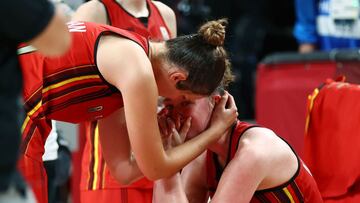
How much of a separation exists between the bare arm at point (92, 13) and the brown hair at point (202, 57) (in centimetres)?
63

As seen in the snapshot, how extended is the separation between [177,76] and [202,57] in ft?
0.30

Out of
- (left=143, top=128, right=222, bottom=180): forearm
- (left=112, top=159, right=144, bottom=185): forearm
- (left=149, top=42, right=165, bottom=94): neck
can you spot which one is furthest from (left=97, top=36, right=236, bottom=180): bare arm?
(left=112, top=159, right=144, bottom=185): forearm

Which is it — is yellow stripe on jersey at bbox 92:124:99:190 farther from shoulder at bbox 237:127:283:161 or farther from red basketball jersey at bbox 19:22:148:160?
shoulder at bbox 237:127:283:161

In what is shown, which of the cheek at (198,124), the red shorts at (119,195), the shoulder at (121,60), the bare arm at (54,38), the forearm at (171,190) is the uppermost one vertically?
the bare arm at (54,38)

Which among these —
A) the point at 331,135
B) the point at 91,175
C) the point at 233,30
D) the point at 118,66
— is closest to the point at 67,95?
the point at 118,66

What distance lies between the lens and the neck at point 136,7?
3.02 m

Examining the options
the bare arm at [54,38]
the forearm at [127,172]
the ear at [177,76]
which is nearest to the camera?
the bare arm at [54,38]

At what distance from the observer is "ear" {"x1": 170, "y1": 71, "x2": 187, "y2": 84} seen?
2.24 m

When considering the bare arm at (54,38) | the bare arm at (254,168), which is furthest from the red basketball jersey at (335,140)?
the bare arm at (54,38)

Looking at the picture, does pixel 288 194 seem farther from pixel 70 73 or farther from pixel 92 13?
pixel 92 13

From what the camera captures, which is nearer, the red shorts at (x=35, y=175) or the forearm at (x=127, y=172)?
the red shorts at (x=35, y=175)

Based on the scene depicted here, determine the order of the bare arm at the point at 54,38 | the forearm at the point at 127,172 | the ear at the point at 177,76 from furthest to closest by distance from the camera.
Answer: the forearm at the point at 127,172
the ear at the point at 177,76
the bare arm at the point at 54,38

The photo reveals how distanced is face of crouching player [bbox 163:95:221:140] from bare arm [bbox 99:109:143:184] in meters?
0.22

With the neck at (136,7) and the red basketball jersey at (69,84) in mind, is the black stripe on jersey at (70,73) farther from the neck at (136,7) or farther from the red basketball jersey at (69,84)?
the neck at (136,7)
